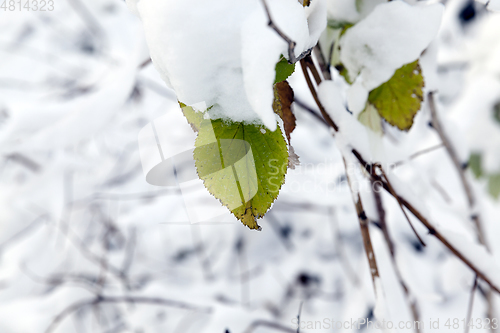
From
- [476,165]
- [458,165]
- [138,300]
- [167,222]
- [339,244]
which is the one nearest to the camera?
[458,165]

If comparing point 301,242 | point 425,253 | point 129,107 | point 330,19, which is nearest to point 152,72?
point 129,107

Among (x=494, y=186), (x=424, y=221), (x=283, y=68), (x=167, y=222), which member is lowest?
(x=424, y=221)

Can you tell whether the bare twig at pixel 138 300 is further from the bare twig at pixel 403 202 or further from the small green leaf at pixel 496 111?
the small green leaf at pixel 496 111

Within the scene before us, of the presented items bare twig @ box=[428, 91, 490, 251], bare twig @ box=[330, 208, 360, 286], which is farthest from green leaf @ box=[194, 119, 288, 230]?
bare twig @ box=[330, 208, 360, 286]

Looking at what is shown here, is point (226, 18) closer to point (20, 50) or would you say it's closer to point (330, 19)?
point (330, 19)

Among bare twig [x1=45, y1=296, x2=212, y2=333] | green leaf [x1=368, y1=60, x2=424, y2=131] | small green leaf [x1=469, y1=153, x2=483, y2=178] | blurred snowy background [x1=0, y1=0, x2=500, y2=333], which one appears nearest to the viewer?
green leaf [x1=368, y1=60, x2=424, y2=131]

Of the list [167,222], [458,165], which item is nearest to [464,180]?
[458,165]

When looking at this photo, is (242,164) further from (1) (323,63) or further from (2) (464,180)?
(2) (464,180)

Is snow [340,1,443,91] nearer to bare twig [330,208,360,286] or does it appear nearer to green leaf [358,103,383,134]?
green leaf [358,103,383,134]
